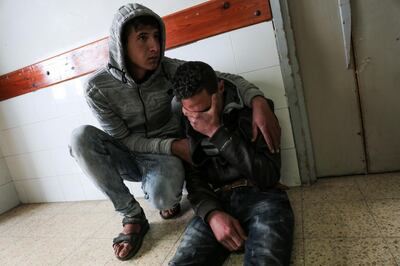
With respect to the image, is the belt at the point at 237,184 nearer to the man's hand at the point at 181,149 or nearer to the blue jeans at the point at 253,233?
the blue jeans at the point at 253,233

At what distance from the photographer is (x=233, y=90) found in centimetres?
131

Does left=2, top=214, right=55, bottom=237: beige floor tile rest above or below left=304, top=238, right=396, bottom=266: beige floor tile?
below

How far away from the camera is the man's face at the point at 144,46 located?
1366 mm

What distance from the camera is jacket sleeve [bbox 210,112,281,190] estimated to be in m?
1.05

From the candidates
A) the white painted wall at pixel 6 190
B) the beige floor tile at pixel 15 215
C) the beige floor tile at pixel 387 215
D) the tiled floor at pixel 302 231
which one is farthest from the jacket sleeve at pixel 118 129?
the white painted wall at pixel 6 190

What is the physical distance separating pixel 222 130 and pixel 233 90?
311mm

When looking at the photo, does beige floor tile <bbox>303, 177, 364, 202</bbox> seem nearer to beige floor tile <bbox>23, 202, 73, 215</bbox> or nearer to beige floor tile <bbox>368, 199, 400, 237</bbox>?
beige floor tile <bbox>368, 199, 400, 237</bbox>

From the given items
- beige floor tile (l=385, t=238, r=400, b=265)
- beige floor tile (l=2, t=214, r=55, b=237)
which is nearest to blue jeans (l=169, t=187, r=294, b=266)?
beige floor tile (l=385, t=238, r=400, b=265)

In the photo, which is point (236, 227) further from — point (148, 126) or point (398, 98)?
point (398, 98)

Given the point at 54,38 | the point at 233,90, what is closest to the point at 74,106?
the point at 54,38

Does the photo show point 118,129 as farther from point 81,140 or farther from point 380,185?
point 380,185

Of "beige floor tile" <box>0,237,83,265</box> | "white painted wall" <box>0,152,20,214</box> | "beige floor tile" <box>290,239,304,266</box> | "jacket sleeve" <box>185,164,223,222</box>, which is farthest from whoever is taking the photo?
"white painted wall" <box>0,152,20,214</box>

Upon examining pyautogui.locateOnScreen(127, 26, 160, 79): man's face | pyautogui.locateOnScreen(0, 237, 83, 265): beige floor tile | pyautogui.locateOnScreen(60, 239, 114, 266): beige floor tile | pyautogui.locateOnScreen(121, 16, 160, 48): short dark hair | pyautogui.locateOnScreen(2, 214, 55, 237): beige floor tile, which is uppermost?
pyautogui.locateOnScreen(121, 16, 160, 48): short dark hair

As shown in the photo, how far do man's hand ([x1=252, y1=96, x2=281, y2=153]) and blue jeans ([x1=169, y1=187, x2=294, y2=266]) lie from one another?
0.75ft
